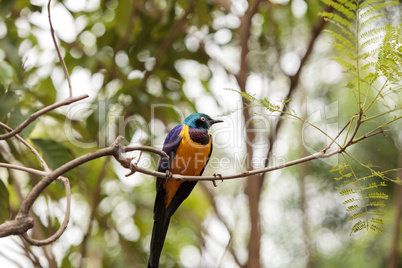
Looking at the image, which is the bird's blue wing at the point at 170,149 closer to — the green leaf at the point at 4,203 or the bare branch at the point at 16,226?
the green leaf at the point at 4,203

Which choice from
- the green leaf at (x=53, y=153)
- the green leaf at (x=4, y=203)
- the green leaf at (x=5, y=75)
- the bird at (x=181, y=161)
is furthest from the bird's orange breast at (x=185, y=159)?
the green leaf at (x=5, y=75)

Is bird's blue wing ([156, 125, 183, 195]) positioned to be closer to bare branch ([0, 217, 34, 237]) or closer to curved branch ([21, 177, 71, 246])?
curved branch ([21, 177, 71, 246])

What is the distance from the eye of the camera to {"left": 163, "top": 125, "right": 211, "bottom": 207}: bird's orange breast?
3791mm

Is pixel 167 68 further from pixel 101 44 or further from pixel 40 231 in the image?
pixel 40 231

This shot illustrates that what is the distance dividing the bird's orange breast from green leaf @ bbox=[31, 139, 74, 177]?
976 millimetres

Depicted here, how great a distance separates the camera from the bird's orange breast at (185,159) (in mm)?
3791

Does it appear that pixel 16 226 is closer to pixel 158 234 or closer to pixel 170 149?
pixel 158 234

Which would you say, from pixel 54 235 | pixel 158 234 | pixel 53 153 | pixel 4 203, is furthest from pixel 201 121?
pixel 54 235

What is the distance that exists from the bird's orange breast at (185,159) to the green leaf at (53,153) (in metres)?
0.98

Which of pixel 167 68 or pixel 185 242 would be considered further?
pixel 185 242

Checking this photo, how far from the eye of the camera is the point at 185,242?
6.44 m

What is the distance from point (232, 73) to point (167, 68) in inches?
29.3

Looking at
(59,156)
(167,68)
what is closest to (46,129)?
(167,68)

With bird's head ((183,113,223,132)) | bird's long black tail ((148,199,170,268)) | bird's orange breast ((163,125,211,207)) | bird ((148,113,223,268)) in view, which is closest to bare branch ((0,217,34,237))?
bird's long black tail ((148,199,170,268))
